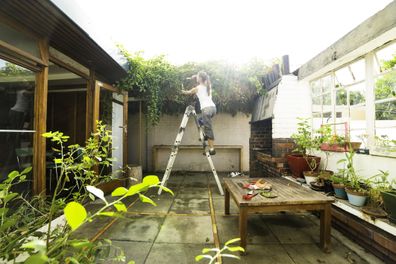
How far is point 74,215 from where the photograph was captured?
438 millimetres

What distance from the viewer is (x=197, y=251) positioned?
6.81ft

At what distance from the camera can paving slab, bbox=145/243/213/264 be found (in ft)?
6.32

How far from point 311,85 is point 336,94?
0.72 m

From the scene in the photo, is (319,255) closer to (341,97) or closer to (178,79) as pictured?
(341,97)

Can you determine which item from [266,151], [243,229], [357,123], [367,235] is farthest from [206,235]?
[266,151]

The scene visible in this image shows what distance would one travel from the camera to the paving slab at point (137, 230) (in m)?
2.34

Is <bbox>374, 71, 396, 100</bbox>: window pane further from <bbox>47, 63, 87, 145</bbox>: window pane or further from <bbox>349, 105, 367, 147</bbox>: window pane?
<bbox>47, 63, 87, 145</bbox>: window pane

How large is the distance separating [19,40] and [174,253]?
9.16ft

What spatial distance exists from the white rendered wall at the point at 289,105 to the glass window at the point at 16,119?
3.92 metres

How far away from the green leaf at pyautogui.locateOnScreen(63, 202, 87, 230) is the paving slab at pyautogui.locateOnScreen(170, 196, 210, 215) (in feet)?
9.40

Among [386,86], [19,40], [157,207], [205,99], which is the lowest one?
[157,207]

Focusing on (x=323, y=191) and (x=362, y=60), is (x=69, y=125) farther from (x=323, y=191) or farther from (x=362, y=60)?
(x=362, y=60)

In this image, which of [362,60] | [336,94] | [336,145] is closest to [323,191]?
[336,145]

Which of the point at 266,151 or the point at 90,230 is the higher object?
the point at 266,151
